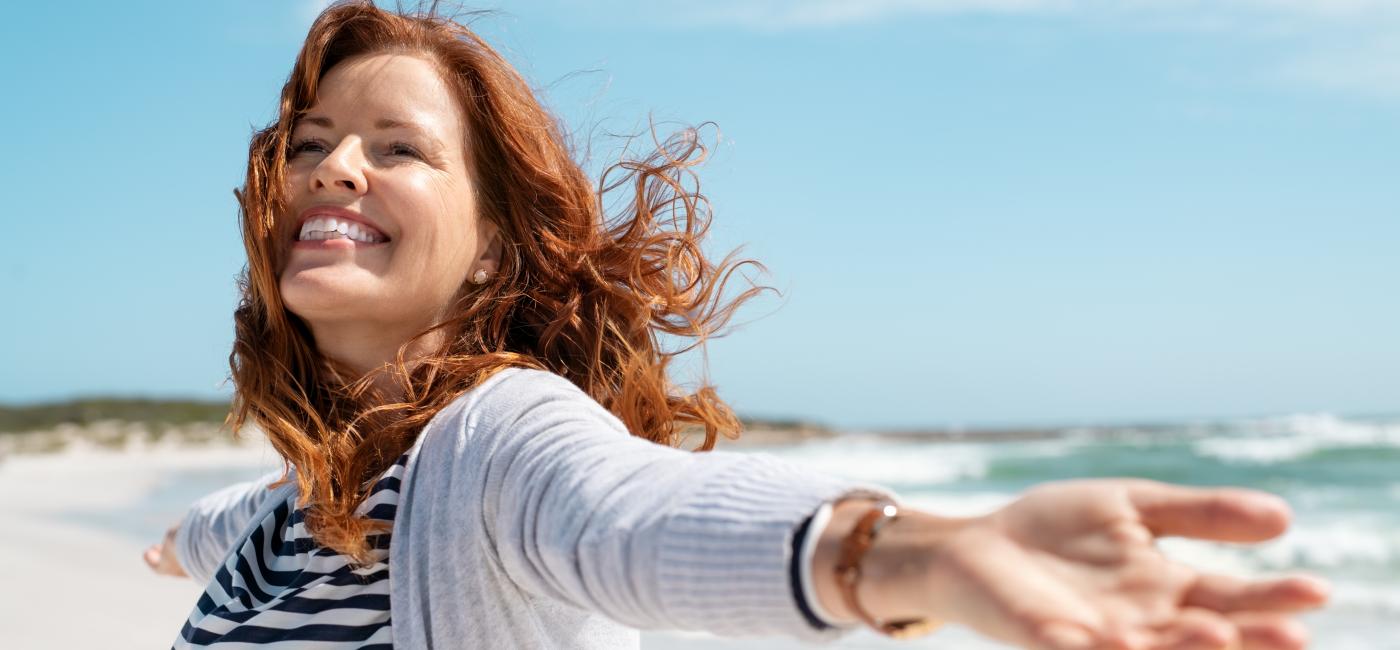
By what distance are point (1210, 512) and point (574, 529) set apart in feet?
2.03

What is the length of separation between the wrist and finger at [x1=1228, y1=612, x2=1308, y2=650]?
9.0 inches

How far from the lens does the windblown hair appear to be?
6.63 ft

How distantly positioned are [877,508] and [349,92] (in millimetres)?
1408

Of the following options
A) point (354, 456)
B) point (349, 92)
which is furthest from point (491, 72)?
point (354, 456)

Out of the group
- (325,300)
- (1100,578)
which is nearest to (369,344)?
(325,300)

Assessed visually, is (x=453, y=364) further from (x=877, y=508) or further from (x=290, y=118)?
(x=877, y=508)

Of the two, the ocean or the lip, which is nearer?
the lip

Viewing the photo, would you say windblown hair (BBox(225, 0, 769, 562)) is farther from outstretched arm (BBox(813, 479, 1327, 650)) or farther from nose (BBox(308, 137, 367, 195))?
outstretched arm (BBox(813, 479, 1327, 650))

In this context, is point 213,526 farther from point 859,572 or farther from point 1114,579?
point 1114,579

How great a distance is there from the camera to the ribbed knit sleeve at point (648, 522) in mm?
1088

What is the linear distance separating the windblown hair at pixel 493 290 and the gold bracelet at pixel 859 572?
981 mm

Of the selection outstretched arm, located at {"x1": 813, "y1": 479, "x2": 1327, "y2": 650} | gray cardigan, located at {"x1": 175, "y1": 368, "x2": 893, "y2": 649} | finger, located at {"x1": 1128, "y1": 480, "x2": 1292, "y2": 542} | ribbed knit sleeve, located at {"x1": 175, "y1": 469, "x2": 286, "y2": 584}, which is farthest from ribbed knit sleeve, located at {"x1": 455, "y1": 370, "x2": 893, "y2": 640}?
ribbed knit sleeve, located at {"x1": 175, "y1": 469, "x2": 286, "y2": 584}

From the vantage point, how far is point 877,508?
3.53ft

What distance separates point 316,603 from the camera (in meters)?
1.76
